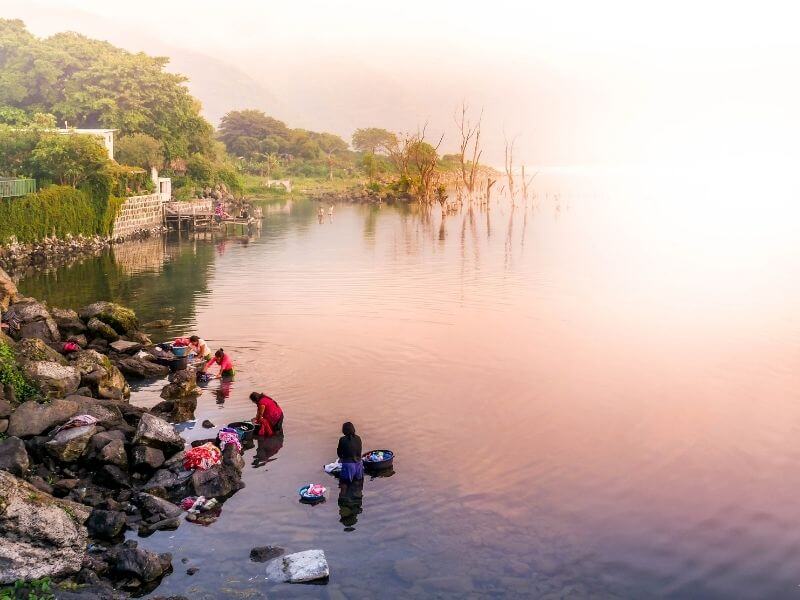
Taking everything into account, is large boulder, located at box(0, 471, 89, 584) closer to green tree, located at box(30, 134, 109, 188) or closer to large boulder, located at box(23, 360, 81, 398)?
large boulder, located at box(23, 360, 81, 398)

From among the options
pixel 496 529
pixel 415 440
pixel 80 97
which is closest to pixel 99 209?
pixel 80 97

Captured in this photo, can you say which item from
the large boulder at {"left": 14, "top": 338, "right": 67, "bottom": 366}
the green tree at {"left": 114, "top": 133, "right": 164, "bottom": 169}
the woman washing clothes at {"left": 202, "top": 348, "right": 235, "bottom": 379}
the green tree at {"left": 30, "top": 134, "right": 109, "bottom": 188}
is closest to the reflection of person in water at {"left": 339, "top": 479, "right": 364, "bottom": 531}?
the woman washing clothes at {"left": 202, "top": 348, "right": 235, "bottom": 379}

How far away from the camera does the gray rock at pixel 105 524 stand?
604 inches

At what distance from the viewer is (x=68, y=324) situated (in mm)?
29422

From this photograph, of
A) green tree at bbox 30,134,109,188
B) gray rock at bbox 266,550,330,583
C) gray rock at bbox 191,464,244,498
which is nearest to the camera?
gray rock at bbox 266,550,330,583

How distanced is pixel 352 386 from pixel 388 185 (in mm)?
110353

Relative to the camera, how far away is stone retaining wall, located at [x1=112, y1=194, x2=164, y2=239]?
222 feet

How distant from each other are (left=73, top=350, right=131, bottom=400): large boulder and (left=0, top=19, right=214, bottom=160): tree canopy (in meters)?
61.1

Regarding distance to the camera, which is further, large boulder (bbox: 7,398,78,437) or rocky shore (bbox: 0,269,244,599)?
large boulder (bbox: 7,398,78,437)

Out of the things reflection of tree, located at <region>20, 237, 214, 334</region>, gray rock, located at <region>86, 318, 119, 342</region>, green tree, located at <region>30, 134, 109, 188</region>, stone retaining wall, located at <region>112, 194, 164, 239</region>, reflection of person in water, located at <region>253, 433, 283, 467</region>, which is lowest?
reflection of person in water, located at <region>253, 433, 283, 467</region>

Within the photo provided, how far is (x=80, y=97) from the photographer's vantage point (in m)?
80.4

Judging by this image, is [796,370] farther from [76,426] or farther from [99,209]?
[99,209]

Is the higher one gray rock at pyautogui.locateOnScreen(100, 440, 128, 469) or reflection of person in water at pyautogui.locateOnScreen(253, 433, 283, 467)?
gray rock at pyautogui.locateOnScreen(100, 440, 128, 469)

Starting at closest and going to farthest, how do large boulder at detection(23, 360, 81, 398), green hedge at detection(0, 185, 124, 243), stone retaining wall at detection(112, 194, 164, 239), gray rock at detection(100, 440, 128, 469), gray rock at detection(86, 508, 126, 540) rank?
1. gray rock at detection(86, 508, 126, 540)
2. gray rock at detection(100, 440, 128, 469)
3. large boulder at detection(23, 360, 81, 398)
4. green hedge at detection(0, 185, 124, 243)
5. stone retaining wall at detection(112, 194, 164, 239)
